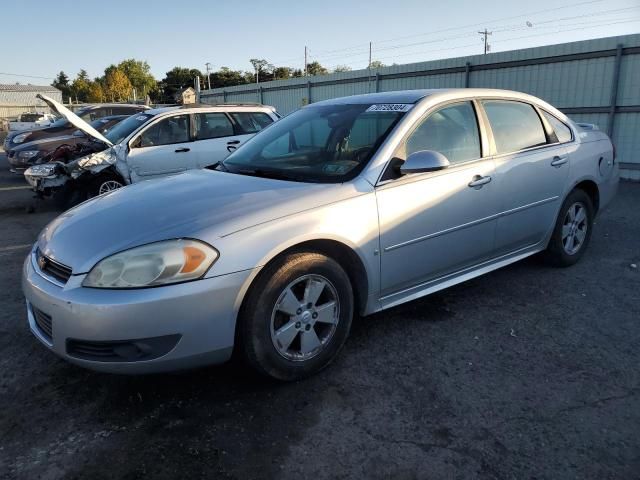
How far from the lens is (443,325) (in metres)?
3.64

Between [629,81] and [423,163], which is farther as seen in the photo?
[629,81]

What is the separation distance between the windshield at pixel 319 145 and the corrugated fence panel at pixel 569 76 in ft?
27.6

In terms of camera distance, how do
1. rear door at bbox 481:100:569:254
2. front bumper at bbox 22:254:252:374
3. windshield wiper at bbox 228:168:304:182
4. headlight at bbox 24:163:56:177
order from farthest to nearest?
headlight at bbox 24:163:56:177, rear door at bbox 481:100:569:254, windshield wiper at bbox 228:168:304:182, front bumper at bbox 22:254:252:374

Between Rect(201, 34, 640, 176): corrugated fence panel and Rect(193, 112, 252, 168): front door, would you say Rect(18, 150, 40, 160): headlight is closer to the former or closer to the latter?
Rect(193, 112, 252, 168): front door

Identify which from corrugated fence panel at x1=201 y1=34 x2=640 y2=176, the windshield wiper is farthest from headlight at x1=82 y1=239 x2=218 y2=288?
corrugated fence panel at x1=201 y1=34 x2=640 y2=176

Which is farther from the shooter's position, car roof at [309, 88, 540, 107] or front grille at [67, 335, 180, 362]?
car roof at [309, 88, 540, 107]

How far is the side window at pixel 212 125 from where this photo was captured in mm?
8062

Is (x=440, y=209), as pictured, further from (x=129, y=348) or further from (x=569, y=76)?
(x=569, y=76)

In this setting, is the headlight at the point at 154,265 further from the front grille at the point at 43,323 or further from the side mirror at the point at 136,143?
the side mirror at the point at 136,143

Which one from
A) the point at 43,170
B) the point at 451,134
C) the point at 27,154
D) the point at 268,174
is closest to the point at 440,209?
the point at 451,134

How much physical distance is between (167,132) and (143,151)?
1.69ft

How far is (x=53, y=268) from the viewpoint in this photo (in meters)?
2.72

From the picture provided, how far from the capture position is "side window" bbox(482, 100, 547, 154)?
3.98 metres

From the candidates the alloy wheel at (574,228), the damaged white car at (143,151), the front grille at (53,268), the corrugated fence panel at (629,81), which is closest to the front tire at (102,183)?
the damaged white car at (143,151)
